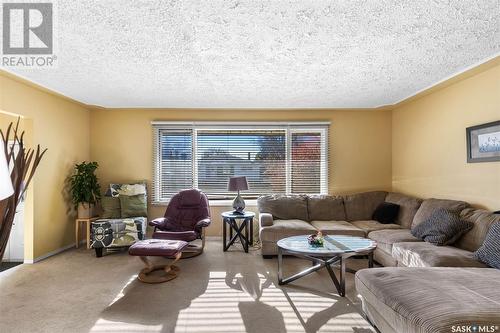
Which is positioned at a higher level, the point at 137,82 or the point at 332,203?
the point at 137,82

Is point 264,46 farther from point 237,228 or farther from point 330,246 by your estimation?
point 237,228

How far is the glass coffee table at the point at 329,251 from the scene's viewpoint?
9.82 ft

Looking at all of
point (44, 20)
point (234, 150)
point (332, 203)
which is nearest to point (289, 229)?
point (332, 203)

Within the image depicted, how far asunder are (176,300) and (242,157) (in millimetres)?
3049

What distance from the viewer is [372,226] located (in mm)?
4328

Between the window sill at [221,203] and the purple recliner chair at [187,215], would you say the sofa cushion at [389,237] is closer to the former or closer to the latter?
the window sill at [221,203]

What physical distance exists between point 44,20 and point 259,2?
1.67 m

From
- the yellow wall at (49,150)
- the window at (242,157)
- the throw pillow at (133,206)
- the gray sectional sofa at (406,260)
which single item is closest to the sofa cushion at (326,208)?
the gray sectional sofa at (406,260)

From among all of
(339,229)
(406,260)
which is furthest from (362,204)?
(406,260)

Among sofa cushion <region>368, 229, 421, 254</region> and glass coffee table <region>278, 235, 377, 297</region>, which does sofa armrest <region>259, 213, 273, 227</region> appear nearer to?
glass coffee table <region>278, 235, 377, 297</region>

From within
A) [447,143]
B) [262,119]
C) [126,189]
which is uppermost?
[262,119]

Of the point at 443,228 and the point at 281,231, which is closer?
the point at 443,228

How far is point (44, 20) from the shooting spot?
7.28 ft

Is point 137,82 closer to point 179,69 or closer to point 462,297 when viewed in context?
point 179,69
